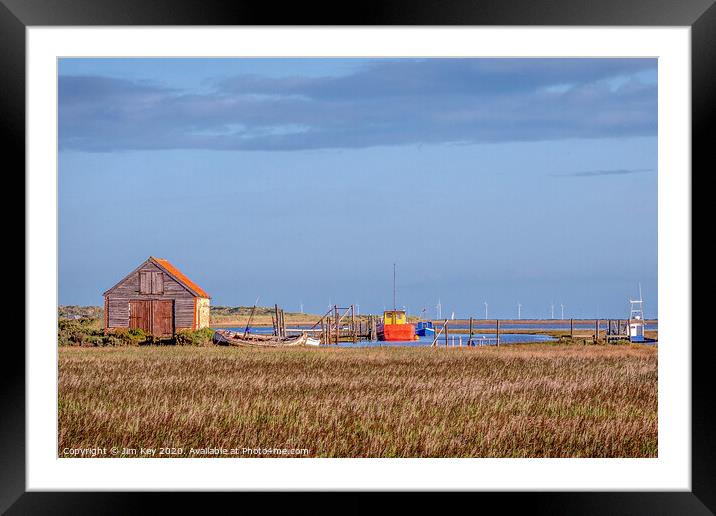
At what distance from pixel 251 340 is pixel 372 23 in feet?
66.7

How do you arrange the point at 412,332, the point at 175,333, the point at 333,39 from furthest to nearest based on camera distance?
the point at 412,332 < the point at 175,333 < the point at 333,39

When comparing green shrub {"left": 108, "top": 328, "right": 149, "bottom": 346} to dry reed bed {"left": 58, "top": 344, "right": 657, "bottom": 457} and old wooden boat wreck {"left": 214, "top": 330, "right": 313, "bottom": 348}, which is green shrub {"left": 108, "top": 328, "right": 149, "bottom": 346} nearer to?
old wooden boat wreck {"left": 214, "top": 330, "right": 313, "bottom": 348}

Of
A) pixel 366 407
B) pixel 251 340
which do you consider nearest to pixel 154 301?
pixel 251 340

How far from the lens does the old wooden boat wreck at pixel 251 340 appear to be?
22198 millimetres

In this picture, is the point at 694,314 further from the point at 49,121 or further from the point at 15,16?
the point at 15,16

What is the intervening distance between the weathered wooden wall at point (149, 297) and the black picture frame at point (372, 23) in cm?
2014

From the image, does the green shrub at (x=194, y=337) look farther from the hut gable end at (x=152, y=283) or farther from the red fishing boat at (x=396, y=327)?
the red fishing boat at (x=396, y=327)

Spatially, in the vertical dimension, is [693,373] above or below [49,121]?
below

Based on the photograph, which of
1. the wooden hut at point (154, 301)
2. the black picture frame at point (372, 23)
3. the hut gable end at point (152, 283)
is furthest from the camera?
the hut gable end at point (152, 283)

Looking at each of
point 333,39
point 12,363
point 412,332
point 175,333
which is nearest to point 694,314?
point 333,39

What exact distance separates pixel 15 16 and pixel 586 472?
361 centimetres

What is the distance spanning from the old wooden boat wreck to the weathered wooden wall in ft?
Result: 5.23

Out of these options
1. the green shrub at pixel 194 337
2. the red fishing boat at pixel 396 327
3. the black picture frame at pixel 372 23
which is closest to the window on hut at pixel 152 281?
the green shrub at pixel 194 337

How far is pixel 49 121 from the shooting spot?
3773 mm
